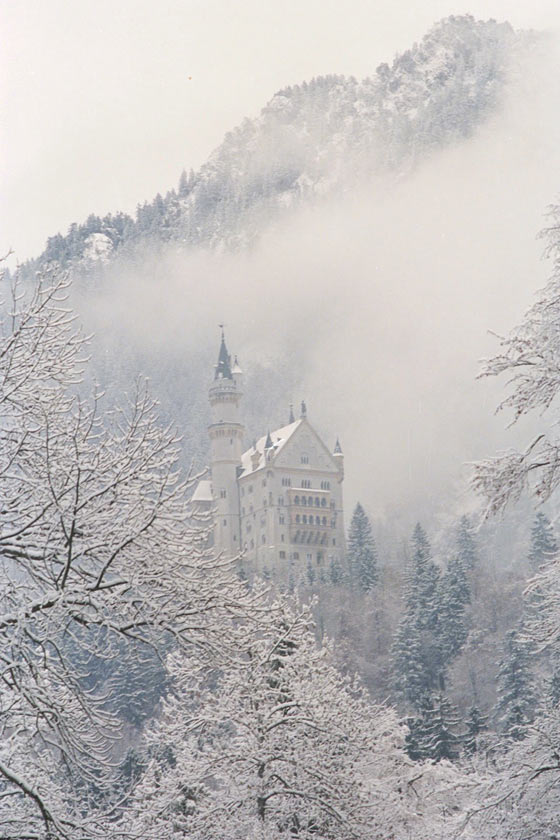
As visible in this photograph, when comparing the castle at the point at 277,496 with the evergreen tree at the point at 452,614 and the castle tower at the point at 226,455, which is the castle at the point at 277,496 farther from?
the evergreen tree at the point at 452,614

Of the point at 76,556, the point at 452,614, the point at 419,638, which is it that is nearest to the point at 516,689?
the point at 419,638

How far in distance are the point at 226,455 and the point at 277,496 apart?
11023mm

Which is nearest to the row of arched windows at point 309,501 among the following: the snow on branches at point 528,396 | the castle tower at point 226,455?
the castle tower at point 226,455

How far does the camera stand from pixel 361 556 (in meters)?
130

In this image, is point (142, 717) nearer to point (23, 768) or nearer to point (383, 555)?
point (23, 768)

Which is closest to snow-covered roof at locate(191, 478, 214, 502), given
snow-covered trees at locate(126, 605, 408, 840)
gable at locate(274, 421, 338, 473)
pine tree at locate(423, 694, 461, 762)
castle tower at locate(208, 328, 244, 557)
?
castle tower at locate(208, 328, 244, 557)

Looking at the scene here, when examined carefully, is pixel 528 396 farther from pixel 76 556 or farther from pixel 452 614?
pixel 452 614

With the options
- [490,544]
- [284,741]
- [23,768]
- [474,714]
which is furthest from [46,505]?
[490,544]

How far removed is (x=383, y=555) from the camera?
609ft

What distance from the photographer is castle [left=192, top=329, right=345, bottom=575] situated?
6043 inches

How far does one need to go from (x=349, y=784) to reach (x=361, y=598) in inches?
3707

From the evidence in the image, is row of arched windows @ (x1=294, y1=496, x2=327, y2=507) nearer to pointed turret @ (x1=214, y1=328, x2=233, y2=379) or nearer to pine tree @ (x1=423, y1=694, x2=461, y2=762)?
pointed turret @ (x1=214, y1=328, x2=233, y2=379)

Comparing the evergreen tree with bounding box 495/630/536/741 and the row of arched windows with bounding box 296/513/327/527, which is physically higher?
the row of arched windows with bounding box 296/513/327/527

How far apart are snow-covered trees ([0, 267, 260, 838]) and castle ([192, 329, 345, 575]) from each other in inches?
5344
